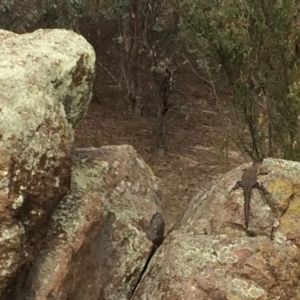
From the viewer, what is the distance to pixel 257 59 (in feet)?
22.3

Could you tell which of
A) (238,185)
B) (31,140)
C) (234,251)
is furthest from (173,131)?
(31,140)

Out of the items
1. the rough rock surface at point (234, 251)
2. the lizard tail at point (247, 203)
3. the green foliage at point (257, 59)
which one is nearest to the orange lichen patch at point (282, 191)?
the rough rock surface at point (234, 251)

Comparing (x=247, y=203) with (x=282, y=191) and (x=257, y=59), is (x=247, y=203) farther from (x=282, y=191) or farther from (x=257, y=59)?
(x=257, y=59)

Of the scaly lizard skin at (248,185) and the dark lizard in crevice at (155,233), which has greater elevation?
the scaly lizard skin at (248,185)

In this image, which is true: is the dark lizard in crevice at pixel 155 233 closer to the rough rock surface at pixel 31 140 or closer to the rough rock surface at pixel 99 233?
the rough rock surface at pixel 99 233

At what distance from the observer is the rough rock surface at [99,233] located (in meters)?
3.99

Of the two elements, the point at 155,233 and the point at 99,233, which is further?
the point at 155,233

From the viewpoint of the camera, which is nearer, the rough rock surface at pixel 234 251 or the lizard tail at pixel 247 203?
the rough rock surface at pixel 234 251

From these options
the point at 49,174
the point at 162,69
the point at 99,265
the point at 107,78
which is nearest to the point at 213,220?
the point at 99,265

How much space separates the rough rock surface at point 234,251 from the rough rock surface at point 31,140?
3.00ft

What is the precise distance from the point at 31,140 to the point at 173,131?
337 inches

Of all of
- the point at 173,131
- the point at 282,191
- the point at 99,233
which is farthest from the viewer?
the point at 173,131

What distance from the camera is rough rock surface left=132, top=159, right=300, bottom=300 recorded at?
419 centimetres

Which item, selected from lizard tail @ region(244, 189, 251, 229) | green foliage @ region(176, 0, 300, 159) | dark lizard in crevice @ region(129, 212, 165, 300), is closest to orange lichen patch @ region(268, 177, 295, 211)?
lizard tail @ region(244, 189, 251, 229)
